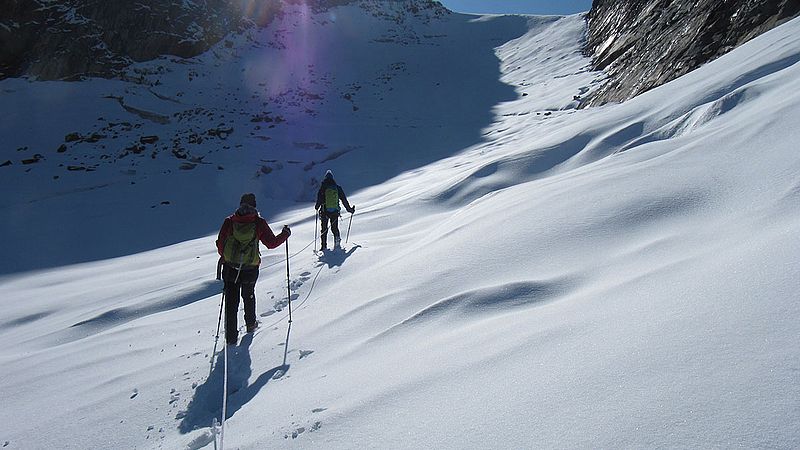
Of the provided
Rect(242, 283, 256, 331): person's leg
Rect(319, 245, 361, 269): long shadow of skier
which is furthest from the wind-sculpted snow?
Rect(242, 283, 256, 331): person's leg

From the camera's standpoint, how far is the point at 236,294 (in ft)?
15.2

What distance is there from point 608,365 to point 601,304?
645 mm

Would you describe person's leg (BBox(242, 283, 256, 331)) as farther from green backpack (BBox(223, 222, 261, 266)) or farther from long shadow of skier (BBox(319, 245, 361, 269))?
long shadow of skier (BBox(319, 245, 361, 269))

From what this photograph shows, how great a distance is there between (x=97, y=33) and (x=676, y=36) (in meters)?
36.0

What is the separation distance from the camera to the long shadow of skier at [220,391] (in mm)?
3141

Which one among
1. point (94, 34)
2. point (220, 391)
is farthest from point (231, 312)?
point (94, 34)

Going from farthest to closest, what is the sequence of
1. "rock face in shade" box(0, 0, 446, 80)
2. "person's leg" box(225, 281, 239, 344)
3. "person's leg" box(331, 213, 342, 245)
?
"rock face in shade" box(0, 0, 446, 80), "person's leg" box(331, 213, 342, 245), "person's leg" box(225, 281, 239, 344)

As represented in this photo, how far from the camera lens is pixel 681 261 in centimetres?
278

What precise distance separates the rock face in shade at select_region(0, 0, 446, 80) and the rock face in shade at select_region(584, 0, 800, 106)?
30.5m

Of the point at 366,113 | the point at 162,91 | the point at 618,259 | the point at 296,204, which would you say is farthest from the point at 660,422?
the point at 162,91

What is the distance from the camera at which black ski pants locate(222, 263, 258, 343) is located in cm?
439

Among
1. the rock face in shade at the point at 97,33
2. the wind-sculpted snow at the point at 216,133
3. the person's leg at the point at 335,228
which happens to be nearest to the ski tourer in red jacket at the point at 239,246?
the person's leg at the point at 335,228

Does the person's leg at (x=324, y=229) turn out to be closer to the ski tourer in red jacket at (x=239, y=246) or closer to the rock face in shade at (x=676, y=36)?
the ski tourer in red jacket at (x=239, y=246)

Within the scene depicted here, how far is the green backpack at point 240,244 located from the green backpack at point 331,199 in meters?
3.44
